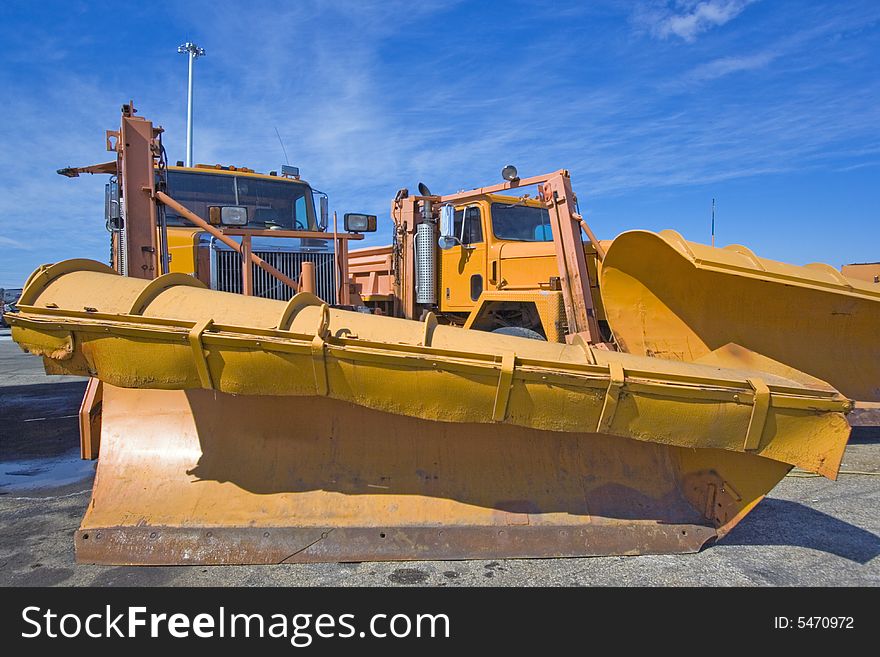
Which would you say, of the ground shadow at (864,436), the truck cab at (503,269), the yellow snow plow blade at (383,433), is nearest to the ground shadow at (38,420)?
the yellow snow plow blade at (383,433)

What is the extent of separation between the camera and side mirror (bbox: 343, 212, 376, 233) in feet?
21.1

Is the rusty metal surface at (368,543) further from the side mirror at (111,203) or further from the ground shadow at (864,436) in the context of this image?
the ground shadow at (864,436)

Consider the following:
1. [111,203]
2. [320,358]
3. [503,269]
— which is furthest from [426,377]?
[111,203]

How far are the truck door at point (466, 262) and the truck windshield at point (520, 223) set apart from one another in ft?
0.68

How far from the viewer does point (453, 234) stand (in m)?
7.10

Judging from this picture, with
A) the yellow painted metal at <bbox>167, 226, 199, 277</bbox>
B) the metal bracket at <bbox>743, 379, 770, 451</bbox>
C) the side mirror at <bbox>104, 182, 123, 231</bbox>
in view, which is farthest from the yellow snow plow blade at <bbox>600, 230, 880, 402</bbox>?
the side mirror at <bbox>104, 182, 123, 231</bbox>

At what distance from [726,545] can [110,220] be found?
608 centimetres

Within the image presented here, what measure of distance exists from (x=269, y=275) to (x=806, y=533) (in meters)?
4.79

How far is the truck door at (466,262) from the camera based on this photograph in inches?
286

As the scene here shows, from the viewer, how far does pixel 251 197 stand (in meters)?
6.84

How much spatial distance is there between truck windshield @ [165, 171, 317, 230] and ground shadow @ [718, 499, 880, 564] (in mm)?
5322

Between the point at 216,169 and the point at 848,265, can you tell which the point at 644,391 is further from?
the point at 848,265

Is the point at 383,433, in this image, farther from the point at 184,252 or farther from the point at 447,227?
the point at 447,227

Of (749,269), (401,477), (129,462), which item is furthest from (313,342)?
(749,269)
